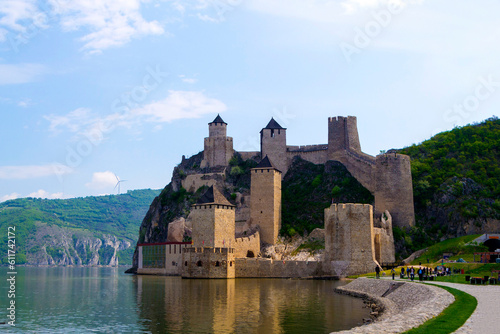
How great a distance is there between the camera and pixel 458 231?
49125mm

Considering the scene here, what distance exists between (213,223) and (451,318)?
34634 millimetres

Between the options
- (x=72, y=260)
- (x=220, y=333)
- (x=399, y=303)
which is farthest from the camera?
(x=72, y=260)

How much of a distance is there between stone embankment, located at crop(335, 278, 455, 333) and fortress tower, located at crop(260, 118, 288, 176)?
30.7m

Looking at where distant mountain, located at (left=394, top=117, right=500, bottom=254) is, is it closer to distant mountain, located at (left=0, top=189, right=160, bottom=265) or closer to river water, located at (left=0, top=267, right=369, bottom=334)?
river water, located at (left=0, top=267, right=369, bottom=334)

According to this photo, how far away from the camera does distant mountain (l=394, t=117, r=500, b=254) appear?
49250 millimetres

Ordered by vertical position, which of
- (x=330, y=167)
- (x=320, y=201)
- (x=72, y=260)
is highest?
(x=330, y=167)

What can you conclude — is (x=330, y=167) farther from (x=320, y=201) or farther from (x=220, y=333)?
(x=220, y=333)

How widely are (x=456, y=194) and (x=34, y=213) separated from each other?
153083 millimetres

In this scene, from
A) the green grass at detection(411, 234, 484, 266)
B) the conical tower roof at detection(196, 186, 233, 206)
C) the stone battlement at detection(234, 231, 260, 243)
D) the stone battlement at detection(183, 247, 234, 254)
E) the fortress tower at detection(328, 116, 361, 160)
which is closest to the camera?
the green grass at detection(411, 234, 484, 266)

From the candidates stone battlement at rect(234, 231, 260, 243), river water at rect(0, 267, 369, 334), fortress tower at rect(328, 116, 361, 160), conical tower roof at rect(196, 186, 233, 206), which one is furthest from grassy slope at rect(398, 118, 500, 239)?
river water at rect(0, 267, 369, 334)

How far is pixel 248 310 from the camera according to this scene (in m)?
24.6

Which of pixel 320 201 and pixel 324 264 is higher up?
pixel 320 201

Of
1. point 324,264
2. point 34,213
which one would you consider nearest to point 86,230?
point 34,213

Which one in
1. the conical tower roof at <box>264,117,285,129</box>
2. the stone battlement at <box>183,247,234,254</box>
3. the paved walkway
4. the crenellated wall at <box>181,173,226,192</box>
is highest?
the conical tower roof at <box>264,117,285,129</box>
